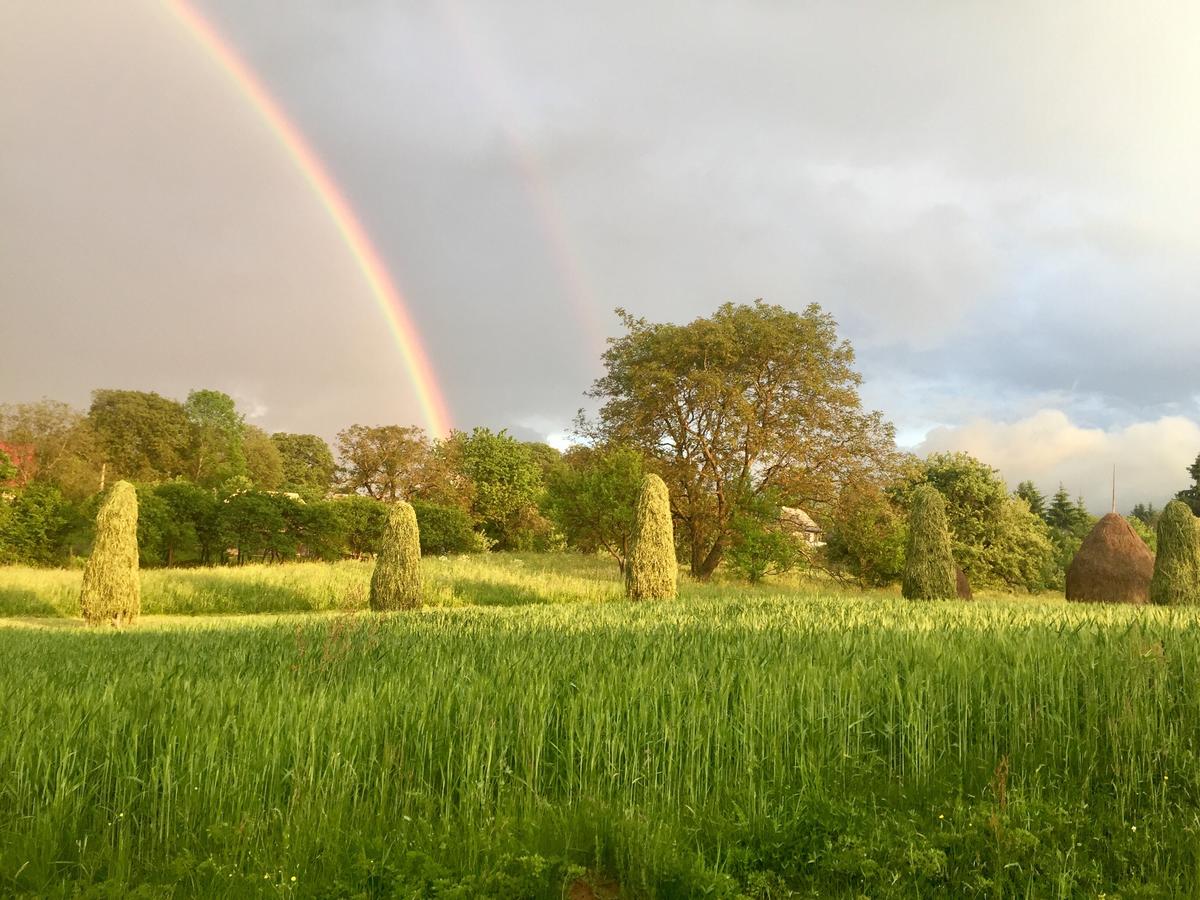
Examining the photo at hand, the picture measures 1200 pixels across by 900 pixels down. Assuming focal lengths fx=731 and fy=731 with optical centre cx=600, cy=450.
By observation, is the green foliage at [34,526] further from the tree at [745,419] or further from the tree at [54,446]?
the tree at [745,419]

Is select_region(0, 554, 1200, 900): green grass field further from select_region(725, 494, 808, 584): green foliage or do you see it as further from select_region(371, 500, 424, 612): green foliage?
select_region(725, 494, 808, 584): green foliage

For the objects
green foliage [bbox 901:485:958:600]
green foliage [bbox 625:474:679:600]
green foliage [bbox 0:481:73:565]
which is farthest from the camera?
green foliage [bbox 0:481:73:565]

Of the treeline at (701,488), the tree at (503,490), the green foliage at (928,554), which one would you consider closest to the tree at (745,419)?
the treeline at (701,488)

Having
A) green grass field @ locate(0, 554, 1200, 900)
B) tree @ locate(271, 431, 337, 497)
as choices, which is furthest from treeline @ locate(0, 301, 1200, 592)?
tree @ locate(271, 431, 337, 497)

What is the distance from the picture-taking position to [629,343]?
96.5 feet

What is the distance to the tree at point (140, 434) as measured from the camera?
1745 inches

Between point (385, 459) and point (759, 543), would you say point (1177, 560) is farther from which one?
point (385, 459)

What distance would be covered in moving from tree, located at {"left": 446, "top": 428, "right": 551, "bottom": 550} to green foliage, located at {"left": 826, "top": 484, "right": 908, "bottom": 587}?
20.8 metres

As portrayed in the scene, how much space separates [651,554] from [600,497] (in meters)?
6.15

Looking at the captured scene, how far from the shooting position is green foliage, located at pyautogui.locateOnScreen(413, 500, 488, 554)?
37906mm

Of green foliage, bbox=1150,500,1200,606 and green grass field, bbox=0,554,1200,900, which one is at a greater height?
green foliage, bbox=1150,500,1200,606

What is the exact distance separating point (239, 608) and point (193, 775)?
1829cm

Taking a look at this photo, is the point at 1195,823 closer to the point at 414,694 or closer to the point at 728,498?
the point at 414,694

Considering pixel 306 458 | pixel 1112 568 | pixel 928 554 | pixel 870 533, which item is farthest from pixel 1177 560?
pixel 306 458
